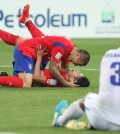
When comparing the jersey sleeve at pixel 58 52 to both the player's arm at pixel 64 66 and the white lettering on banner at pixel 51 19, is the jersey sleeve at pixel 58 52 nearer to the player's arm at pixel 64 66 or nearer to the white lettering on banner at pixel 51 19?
the player's arm at pixel 64 66

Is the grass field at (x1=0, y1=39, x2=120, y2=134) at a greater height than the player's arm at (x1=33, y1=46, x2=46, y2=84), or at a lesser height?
lesser

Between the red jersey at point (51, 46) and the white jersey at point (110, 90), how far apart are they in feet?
16.6

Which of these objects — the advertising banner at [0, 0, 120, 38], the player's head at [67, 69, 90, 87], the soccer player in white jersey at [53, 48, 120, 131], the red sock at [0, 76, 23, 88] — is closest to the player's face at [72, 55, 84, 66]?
the player's head at [67, 69, 90, 87]

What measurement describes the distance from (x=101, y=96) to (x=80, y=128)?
0.50 metres

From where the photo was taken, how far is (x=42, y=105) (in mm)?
11953

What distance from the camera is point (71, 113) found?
934 cm

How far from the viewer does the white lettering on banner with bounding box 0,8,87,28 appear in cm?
2661

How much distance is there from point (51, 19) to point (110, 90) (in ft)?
58.2

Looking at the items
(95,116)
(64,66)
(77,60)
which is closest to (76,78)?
(64,66)

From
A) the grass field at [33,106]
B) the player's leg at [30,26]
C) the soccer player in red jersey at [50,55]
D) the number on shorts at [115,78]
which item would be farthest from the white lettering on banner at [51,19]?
the number on shorts at [115,78]

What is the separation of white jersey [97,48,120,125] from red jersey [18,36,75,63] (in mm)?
5071

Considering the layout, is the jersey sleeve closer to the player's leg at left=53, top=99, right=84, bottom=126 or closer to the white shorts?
the player's leg at left=53, top=99, right=84, bottom=126

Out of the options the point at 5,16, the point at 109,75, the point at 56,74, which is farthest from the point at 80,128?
the point at 5,16

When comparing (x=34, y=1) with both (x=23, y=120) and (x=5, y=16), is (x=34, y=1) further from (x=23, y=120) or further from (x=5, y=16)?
(x=23, y=120)
